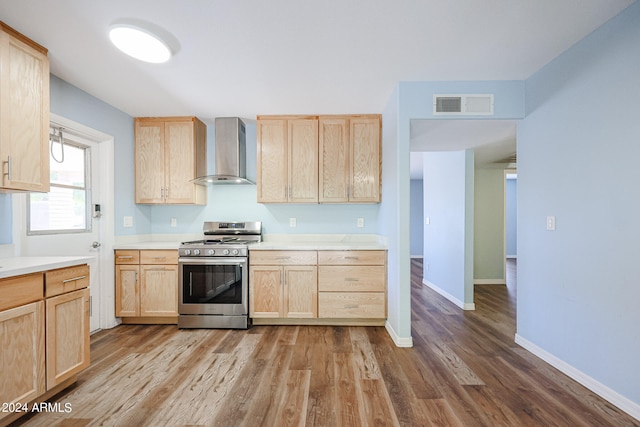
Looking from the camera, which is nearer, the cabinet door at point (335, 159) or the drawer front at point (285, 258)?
the drawer front at point (285, 258)

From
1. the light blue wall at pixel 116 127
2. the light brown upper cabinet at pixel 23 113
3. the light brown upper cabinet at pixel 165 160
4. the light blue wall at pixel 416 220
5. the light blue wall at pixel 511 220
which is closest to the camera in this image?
the light brown upper cabinet at pixel 23 113

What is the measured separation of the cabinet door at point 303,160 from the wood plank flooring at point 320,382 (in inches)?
61.2

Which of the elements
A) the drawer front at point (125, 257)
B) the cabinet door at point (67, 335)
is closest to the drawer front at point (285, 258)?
the drawer front at point (125, 257)

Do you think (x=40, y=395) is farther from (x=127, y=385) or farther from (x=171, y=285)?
(x=171, y=285)

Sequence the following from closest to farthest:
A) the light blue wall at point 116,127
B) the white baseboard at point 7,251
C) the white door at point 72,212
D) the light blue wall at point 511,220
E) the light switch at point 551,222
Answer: the white baseboard at point 7,251, the light switch at point 551,222, the white door at point 72,212, the light blue wall at point 116,127, the light blue wall at point 511,220

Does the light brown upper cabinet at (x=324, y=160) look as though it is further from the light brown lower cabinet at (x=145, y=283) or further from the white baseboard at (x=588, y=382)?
the white baseboard at (x=588, y=382)

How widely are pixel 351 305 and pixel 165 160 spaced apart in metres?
2.85

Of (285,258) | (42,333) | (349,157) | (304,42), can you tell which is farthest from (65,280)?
(349,157)

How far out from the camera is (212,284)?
2938 mm

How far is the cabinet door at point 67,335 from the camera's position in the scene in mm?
1688

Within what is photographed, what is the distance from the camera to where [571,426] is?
1531 millimetres

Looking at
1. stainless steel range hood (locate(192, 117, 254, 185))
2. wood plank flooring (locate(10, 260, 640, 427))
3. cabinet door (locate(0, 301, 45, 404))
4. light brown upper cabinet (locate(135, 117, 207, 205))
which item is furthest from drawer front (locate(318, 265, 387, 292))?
cabinet door (locate(0, 301, 45, 404))

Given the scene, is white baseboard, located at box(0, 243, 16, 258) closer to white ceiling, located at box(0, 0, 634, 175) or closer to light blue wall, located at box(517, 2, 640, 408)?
white ceiling, located at box(0, 0, 634, 175)

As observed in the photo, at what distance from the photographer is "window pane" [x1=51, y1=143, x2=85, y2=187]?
Result: 2523 mm
